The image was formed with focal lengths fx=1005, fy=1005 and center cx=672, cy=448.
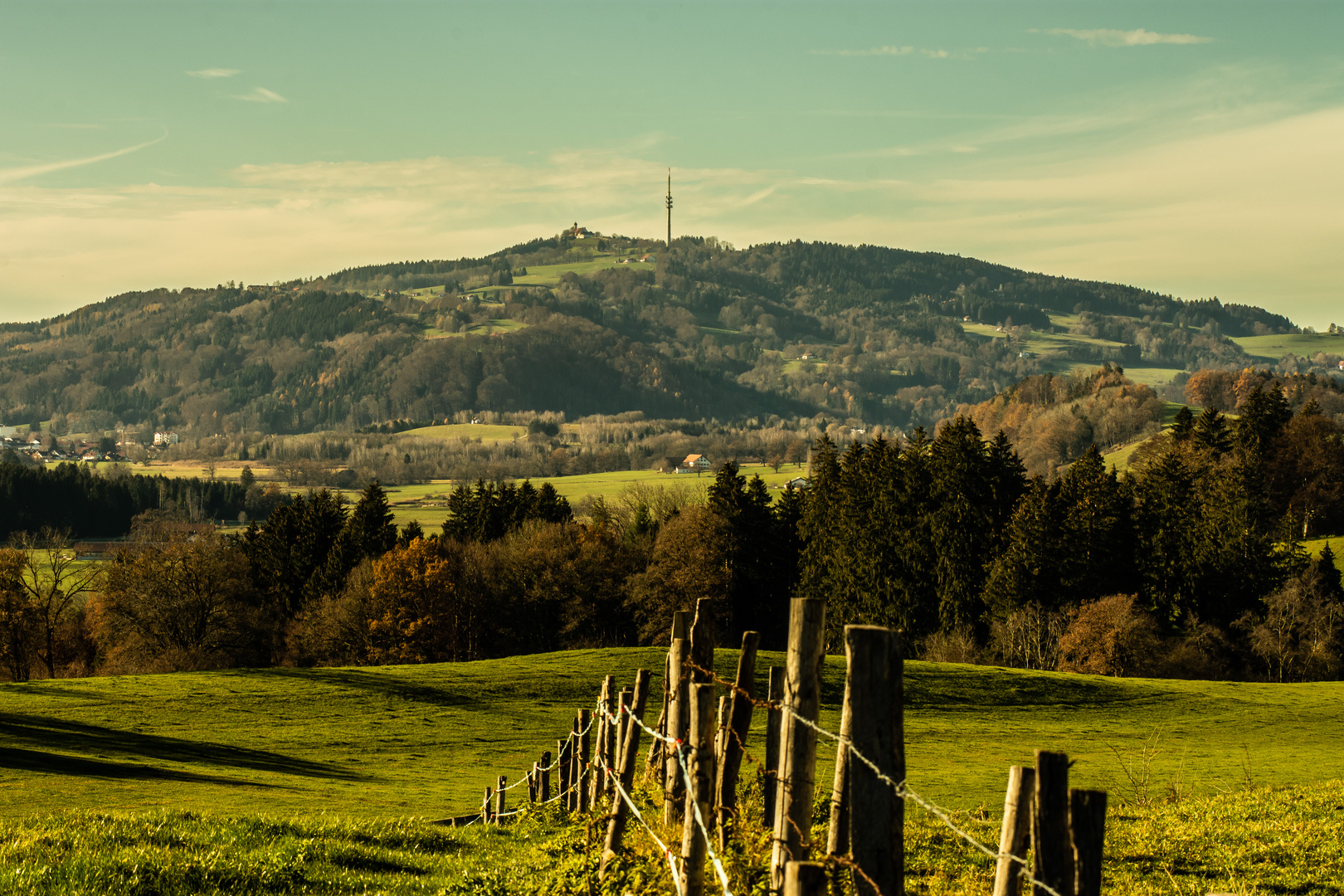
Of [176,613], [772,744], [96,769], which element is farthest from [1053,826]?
[176,613]

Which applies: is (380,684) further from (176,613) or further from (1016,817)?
(1016,817)

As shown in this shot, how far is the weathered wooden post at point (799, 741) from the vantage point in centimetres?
605

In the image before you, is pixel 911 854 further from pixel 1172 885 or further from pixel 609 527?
pixel 609 527

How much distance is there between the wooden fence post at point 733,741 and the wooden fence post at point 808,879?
2.82m

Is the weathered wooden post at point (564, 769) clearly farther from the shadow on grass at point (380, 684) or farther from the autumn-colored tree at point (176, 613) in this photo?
the autumn-colored tree at point (176, 613)

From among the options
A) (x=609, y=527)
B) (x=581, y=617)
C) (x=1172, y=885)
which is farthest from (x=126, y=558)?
(x=1172, y=885)

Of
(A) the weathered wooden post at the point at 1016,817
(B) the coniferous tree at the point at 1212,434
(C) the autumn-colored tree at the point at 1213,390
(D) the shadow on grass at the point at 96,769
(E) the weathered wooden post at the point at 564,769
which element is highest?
(C) the autumn-colored tree at the point at 1213,390

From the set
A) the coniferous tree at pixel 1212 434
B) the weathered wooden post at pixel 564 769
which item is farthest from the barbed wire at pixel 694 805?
the coniferous tree at pixel 1212 434

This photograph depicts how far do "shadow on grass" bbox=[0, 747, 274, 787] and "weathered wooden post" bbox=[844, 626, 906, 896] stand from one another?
74.6 feet

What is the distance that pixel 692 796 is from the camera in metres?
6.78

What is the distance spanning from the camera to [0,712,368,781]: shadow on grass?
91.8ft

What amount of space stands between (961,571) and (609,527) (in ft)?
123

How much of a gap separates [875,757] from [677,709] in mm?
3893

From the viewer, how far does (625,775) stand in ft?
36.3
